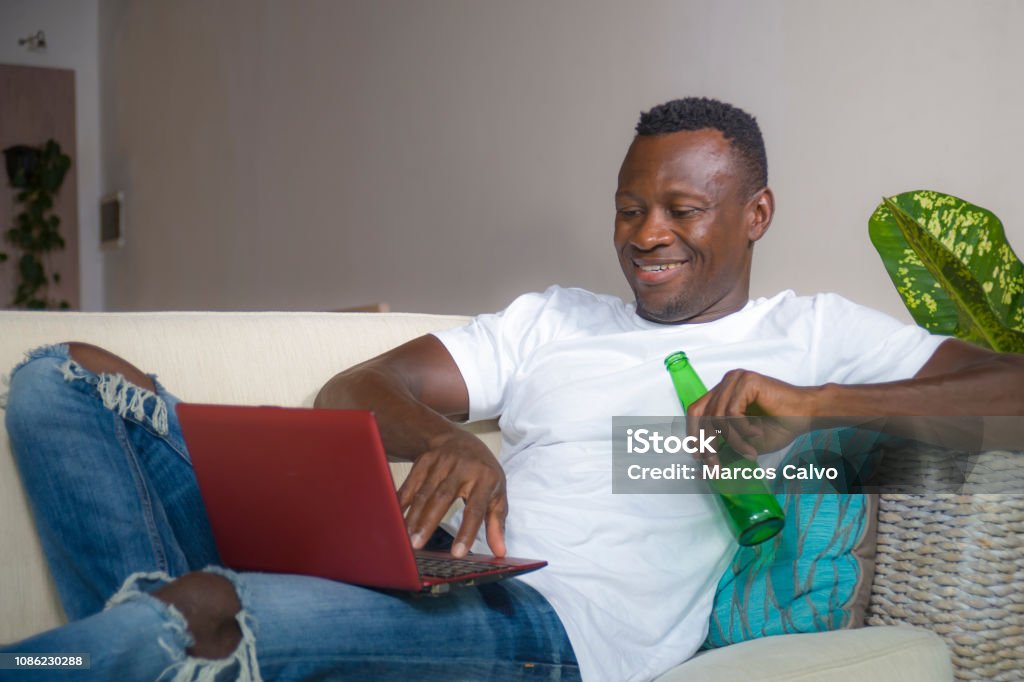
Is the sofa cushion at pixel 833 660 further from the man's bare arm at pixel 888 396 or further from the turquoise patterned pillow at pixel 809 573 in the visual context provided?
the man's bare arm at pixel 888 396

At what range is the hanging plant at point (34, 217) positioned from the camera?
18.9 ft

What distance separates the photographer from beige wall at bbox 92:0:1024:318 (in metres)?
1.76

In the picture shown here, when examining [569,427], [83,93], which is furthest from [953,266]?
[83,93]

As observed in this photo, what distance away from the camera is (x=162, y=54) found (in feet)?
17.4

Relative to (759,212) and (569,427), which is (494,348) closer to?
(569,427)

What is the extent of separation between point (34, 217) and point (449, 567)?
5623 millimetres

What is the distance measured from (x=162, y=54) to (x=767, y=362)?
187 inches

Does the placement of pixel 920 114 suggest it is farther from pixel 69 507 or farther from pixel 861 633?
pixel 69 507

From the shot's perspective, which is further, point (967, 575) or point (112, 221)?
point (112, 221)

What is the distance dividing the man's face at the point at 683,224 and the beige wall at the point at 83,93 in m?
5.32

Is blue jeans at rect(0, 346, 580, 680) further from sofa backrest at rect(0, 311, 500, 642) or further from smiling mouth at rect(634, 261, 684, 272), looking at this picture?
smiling mouth at rect(634, 261, 684, 272)

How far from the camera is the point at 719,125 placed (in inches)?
54.5

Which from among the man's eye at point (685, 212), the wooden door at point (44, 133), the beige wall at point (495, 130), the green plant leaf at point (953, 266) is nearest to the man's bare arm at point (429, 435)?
the man's eye at point (685, 212)

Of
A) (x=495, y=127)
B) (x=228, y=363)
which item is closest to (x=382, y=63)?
(x=495, y=127)
